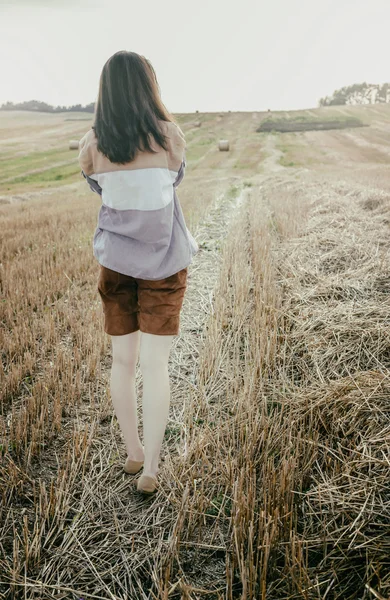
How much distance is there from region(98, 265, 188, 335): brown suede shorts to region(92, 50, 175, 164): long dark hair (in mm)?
557

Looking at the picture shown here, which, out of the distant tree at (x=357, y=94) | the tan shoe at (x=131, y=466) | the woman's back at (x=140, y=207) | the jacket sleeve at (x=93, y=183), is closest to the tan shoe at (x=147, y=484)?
the tan shoe at (x=131, y=466)

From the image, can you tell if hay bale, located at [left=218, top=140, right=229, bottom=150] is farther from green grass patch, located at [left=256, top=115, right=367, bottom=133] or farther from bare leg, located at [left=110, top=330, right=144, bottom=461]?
bare leg, located at [left=110, top=330, right=144, bottom=461]

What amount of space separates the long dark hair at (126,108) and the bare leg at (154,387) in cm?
85

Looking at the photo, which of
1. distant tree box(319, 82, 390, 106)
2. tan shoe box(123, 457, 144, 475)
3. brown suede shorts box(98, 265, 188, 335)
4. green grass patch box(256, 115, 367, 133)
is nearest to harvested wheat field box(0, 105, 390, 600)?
tan shoe box(123, 457, 144, 475)

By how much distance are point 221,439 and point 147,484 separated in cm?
54

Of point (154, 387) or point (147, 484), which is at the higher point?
point (154, 387)

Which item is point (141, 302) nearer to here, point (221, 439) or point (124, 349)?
point (124, 349)

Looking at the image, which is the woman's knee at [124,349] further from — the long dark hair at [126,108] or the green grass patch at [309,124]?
the green grass patch at [309,124]

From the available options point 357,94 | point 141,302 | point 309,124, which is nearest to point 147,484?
point 141,302

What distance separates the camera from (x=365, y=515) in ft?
5.47

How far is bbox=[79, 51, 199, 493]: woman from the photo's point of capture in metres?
1.70

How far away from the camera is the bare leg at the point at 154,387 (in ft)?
6.21

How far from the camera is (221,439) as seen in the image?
2.31m

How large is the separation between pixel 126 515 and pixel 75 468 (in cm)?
39
